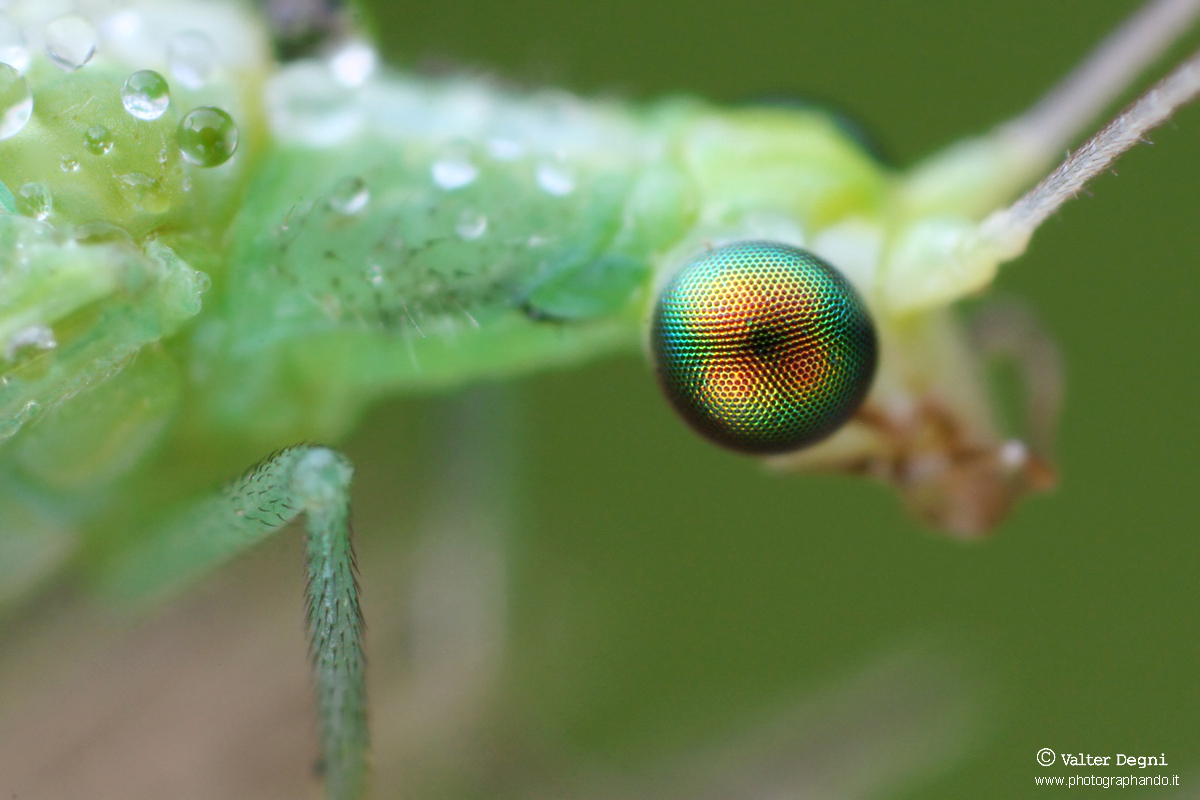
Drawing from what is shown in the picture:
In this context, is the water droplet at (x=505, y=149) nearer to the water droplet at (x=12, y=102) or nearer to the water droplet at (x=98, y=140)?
the water droplet at (x=98, y=140)

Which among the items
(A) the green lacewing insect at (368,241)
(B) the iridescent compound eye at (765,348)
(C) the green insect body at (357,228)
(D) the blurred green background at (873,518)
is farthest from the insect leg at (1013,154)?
(B) the iridescent compound eye at (765,348)

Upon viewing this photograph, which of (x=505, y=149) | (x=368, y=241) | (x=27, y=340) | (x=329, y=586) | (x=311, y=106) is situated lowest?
(x=329, y=586)

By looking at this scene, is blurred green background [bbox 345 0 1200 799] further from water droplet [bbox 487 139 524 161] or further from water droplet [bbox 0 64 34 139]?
water droplet [bbox 0 64 34 139]

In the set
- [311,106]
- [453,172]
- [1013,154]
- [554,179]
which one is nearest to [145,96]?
[311,106]

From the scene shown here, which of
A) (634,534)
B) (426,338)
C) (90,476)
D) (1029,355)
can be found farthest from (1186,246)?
(90,476)

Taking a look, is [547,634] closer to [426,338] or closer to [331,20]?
[426,338]

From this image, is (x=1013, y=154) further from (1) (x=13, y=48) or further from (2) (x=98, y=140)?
(1) (x=13, y=48)

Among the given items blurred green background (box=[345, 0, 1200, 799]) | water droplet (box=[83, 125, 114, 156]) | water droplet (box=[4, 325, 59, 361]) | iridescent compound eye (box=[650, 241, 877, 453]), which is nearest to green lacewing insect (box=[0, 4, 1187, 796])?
water droplet (box=[83, 125, 114, 156])
